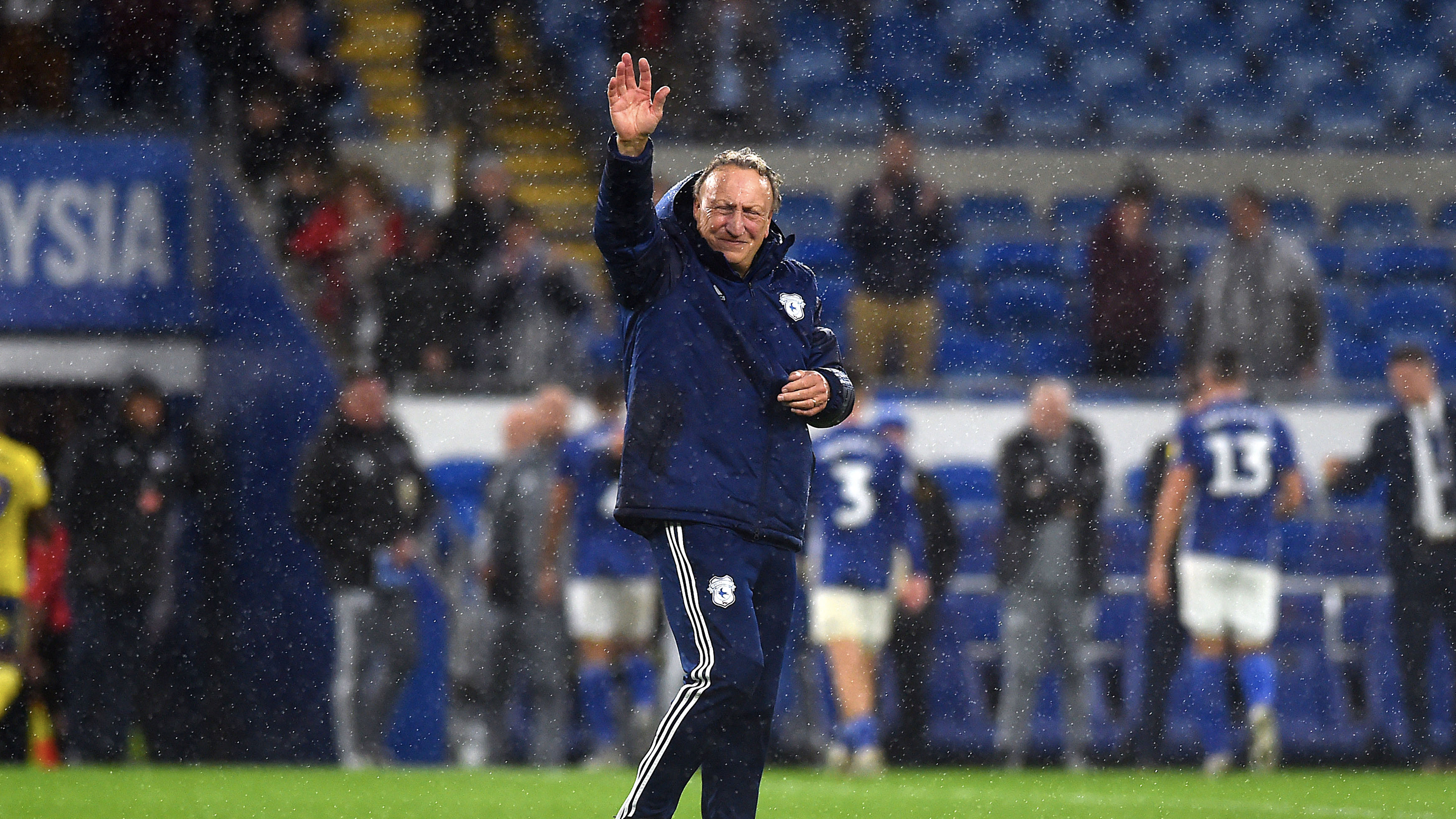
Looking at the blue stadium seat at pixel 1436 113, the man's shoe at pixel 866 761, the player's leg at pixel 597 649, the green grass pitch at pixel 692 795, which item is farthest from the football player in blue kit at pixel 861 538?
the blue stadium seat at pixel 1436 113

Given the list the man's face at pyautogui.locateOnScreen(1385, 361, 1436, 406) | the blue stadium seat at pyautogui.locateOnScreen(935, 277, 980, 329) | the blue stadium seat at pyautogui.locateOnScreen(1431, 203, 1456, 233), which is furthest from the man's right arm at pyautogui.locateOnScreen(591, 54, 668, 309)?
the blue stadium seat at pyautogui.locateOnScreen(1431, 203, 1456, 233)

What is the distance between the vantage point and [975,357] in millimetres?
13891

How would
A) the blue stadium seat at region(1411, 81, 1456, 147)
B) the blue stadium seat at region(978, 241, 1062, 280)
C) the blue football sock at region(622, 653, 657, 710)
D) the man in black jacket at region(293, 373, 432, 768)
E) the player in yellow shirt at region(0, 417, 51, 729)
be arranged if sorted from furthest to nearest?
the blue stadium seat at region(1411, 81, 1456, 147) < the blue stadium seat at region(978, 241, 1062, 280) < the man in black jacket at region(293, 373, 432, 768) < the blue football sock at region(622, 653, 657, 710) < the player in yellow shirt at region(0, 417, 51, 729)

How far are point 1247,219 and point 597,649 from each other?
16.3 ft

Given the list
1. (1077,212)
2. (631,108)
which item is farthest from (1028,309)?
(631,108)

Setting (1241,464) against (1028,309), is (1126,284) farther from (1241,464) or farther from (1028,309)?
(1241,464)

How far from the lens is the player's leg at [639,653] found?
36.7ft

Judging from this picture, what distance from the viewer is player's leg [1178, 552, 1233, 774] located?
1081 cm

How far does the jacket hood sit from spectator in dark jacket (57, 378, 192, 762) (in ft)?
23.1

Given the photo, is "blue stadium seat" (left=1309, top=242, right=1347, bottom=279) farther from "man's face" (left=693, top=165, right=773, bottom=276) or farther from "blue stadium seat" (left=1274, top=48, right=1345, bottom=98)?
"man's face" (left=693, top=165, right=773, bottom=276)

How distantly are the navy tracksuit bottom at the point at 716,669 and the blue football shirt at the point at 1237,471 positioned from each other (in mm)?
6252

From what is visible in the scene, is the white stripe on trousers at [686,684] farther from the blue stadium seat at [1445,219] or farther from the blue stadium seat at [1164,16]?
the blue stadium seat at [1164,16]

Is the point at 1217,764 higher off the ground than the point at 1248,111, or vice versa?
the point at 1248,111

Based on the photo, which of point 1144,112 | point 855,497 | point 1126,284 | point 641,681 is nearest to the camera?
point 855,497
